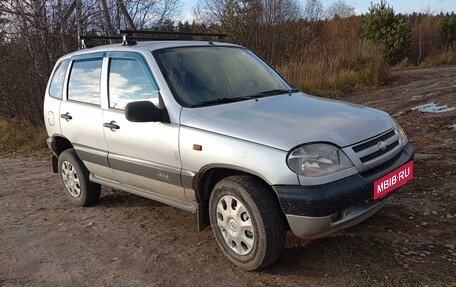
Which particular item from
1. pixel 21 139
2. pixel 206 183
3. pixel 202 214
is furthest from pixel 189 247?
pixel 21 139

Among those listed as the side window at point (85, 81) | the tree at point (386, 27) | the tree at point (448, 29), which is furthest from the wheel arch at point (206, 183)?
the tree at point (448, 29)

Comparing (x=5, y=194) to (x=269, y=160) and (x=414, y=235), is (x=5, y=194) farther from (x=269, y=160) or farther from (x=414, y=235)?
(x=414, y=235)

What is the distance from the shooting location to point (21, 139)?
10172 mm

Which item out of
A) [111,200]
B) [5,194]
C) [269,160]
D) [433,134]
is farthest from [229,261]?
[433,134]

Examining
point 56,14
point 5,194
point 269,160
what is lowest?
point 5,194

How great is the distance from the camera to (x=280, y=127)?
3266 mm

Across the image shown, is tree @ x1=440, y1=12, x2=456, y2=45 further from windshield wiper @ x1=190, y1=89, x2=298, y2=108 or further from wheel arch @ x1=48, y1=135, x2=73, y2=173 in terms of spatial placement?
wheel arch @ x1=48, y1=135, x2=73, y2=173

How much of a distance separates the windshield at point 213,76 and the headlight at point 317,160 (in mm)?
1051

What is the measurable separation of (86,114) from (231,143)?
2060mm

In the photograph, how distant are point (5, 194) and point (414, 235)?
5.15m

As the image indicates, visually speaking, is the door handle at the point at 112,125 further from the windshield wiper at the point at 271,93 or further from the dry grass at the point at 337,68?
the dry grass at the point at 337,68

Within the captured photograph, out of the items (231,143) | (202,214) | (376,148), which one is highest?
(231,143)

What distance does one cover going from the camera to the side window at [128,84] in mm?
4008

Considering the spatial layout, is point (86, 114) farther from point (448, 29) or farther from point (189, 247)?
point (448, 29)
